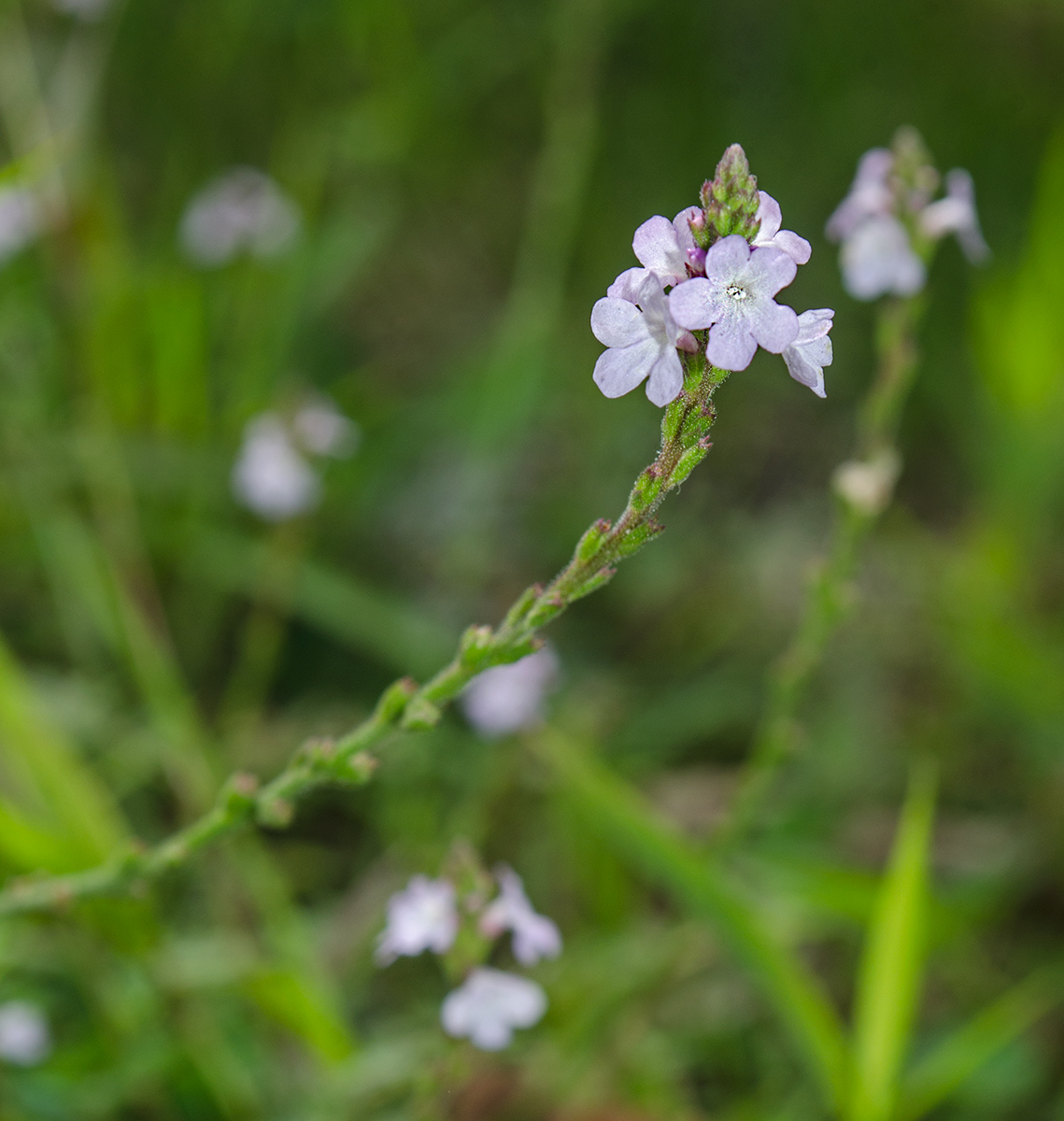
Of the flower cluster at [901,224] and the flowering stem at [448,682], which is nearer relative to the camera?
the flowering stem at [448,682]

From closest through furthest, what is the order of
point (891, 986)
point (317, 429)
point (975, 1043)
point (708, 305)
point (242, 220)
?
1. point (708, 305)
2. point (891, 986)
3. point (975, 1043)
4. point (317, 429)
5. point (242, 220)

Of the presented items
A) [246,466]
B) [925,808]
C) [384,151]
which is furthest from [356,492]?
[925,808]

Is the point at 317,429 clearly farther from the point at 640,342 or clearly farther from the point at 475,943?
the point at 640,342

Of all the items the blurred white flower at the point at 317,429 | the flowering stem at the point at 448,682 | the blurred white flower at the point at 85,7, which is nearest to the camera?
the flowering stem at the point at 448,682

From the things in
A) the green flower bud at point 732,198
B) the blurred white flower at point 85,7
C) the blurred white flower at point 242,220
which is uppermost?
the blurred white flower at point 85,7

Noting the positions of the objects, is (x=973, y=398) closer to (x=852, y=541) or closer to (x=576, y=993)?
(x=852, y=541)

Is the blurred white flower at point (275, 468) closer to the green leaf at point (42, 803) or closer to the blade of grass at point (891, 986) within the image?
the green leaf at point (42, 803)

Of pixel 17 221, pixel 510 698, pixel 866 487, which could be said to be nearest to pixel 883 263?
pixel 866 487

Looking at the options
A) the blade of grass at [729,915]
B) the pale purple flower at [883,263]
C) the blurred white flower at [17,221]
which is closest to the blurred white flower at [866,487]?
the pale purple flower at [883,263]
